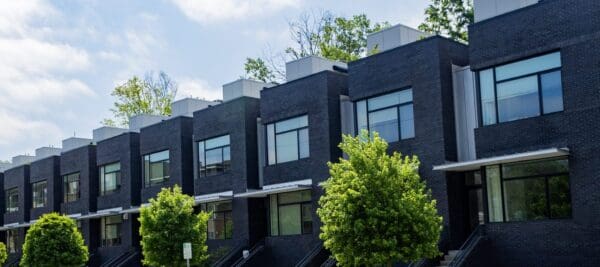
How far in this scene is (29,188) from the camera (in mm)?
51500

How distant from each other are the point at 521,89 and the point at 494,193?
3279 millimetres

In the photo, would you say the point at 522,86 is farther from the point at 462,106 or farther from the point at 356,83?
the point at 356,83

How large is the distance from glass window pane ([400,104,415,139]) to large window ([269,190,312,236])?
17.6 ft

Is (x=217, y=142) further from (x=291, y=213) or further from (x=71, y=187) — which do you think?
(x=71, y=187)

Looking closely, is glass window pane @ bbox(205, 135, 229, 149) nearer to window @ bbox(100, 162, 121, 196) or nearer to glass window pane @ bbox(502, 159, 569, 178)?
window @ bbox(100, 162, 121, 196)

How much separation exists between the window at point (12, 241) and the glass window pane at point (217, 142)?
23.0 m

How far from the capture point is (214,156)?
3547 cm

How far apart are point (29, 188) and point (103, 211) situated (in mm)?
11463

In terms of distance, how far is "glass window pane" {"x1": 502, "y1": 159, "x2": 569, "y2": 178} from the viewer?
2253cm

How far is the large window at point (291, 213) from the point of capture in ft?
101

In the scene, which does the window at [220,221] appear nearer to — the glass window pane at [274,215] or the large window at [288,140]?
the glass window pane at [274,215]

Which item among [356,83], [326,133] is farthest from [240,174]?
[356,83]

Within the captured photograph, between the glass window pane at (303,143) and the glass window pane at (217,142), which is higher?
the glass window pane at (217,142)

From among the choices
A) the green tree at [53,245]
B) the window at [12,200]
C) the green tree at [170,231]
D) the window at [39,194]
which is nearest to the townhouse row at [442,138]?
the green tree at [170,231]
